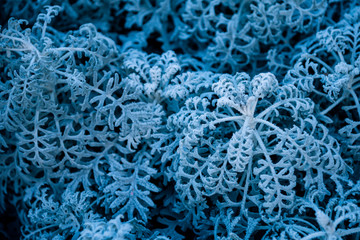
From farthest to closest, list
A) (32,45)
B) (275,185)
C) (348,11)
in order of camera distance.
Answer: (348,11) < (32,45) < (275,185)

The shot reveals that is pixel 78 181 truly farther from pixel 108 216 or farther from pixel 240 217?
pixel 240 217

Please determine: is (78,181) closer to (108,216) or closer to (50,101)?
(108,216)

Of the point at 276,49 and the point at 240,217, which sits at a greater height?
the point at 276,49

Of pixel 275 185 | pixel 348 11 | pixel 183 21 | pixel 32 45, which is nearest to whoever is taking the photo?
pixel 275 185

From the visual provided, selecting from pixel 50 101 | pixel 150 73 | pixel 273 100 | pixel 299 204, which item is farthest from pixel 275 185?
pixel 50 101

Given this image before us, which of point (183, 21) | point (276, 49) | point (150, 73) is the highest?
point (183, 21)

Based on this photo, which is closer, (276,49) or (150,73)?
(150,73)

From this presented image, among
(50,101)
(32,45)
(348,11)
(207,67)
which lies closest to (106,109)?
(50,101)
